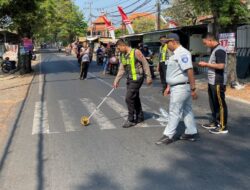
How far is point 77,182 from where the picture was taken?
5.74 m

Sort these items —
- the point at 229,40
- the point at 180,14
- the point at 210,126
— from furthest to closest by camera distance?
1. the point at 180,14
2. the point at 229,40
3. the point at 210,126

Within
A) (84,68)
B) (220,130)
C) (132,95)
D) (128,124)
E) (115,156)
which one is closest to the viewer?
(115,156)

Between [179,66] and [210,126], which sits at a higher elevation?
[179,66]

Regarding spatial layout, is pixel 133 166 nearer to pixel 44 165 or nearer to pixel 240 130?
pixel 44 165

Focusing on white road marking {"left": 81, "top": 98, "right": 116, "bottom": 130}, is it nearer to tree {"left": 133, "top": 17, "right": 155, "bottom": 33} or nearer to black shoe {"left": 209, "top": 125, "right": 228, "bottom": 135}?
black shoe {"left": 209, "top": 125, "right": 228, "bottom": 135}

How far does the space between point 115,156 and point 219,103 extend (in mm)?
2503

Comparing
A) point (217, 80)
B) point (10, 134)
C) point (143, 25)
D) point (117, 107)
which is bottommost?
point (10, 134)

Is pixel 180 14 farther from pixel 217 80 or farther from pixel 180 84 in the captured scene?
pixel 180 84

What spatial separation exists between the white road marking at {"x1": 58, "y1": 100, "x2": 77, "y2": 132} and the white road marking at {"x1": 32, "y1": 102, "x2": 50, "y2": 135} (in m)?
0.41

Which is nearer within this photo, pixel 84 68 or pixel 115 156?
pixel 115 156

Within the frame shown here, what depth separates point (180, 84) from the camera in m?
7.48

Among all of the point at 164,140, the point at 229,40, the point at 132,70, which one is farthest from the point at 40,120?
the point at 229,40

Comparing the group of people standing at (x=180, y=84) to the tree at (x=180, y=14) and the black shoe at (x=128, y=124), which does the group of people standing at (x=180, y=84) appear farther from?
the tree at (x=180, y=14)

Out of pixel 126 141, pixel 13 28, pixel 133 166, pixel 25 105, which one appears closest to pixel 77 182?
pixel 133 166
